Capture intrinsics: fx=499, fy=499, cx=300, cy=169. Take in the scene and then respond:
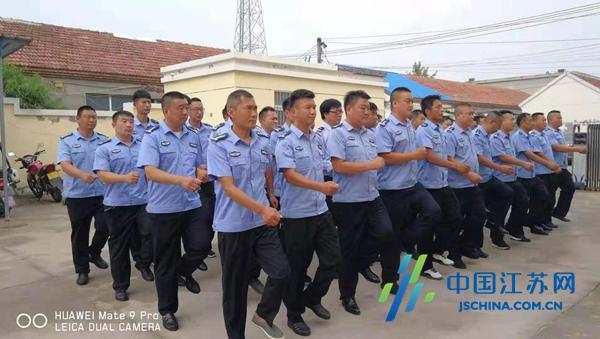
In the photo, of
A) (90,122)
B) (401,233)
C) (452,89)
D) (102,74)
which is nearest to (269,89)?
(90,122)

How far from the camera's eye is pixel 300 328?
11.5ft

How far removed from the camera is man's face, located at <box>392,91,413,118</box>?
173 inches

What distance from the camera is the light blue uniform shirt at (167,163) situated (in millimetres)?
3598

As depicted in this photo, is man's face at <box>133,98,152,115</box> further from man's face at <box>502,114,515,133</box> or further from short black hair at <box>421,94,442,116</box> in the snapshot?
man's face at <box>502,114,515,133</box>

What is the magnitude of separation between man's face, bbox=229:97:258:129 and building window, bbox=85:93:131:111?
1257 centimetres

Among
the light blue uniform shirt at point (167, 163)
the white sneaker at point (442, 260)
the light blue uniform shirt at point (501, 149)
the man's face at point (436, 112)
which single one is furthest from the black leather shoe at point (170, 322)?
the light blue uniform shirt at point (501, 149)

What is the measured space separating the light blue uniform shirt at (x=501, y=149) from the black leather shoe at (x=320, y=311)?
11.4ft

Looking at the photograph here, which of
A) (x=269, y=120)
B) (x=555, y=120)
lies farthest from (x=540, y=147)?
(x=269, y=120)

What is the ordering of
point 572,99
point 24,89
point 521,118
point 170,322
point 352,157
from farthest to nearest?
point 572,99 < point 24,89 < point 521,118 < point 352,157 < point 170,322

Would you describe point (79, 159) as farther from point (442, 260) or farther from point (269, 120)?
point (442, 260)

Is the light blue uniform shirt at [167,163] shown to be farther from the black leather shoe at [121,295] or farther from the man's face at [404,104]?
the man's face at [404,104]

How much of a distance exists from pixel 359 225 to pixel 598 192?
923 centimetres

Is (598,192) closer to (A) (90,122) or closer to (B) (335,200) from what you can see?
(B) (335,200)

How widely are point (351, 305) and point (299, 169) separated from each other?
4.00 ft
